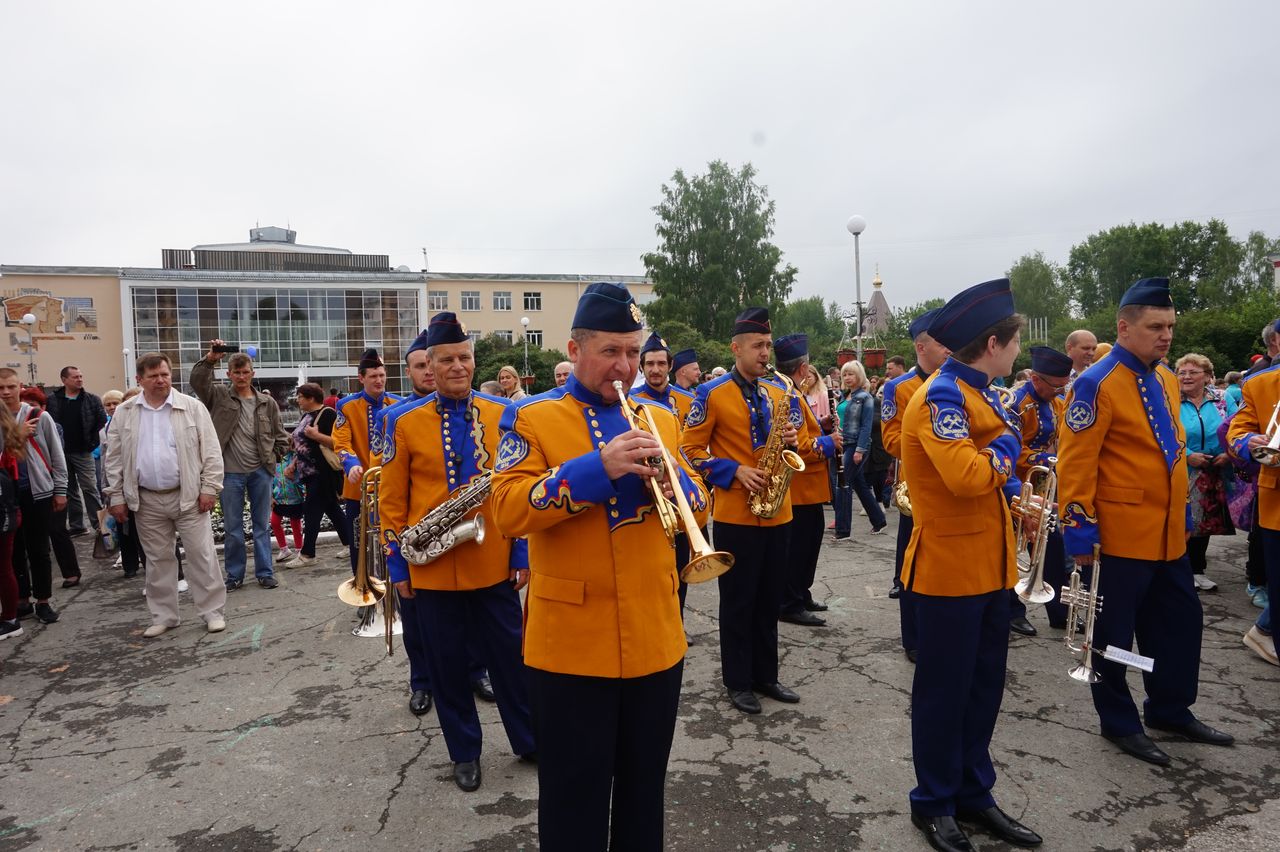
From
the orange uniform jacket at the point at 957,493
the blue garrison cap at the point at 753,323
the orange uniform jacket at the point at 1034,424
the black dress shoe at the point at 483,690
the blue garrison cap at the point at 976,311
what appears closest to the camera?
the orange uniform jacket at the point at 957,493

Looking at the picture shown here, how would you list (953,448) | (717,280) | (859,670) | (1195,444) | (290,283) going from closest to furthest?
(953,448) → (859,670) → (1195,444) → (717,280) → (290,283)

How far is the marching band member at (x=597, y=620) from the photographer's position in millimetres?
2701

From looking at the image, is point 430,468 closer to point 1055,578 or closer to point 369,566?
point 369,566

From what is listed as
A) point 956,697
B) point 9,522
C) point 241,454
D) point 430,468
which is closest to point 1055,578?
point 956,697

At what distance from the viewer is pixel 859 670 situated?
5785mm

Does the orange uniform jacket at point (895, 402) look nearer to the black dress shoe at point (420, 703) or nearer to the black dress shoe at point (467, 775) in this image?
the black dress shoe at point (467, 775)

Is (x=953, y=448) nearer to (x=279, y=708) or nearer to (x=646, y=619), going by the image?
(x=646, y=619)

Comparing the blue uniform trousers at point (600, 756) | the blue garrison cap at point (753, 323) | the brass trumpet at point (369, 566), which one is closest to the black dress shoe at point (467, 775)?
the brass trumpet at point (369, 566)

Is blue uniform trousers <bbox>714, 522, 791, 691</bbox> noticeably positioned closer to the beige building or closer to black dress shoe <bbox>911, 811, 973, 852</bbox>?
black dress shoe <bbox>911, 811, 973, 852</bbox>

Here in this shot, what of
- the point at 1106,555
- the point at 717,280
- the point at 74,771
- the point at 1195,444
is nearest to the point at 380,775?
the point at 74,771

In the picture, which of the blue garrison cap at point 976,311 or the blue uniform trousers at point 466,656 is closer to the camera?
the blue garrison cap at point 976,311

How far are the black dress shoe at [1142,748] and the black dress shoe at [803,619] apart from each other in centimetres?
268

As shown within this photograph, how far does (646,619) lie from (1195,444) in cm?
694

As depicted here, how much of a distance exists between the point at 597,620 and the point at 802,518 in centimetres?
464
